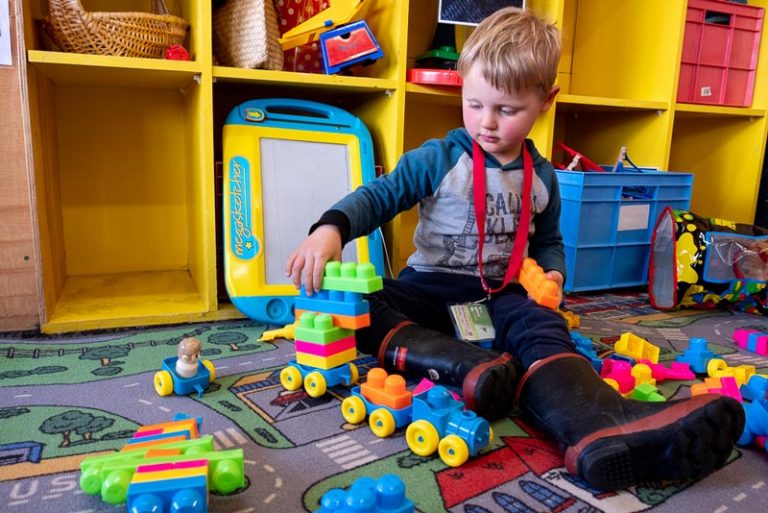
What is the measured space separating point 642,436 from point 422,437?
218 mm

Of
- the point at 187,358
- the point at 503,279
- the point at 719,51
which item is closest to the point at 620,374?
the point at 503,279

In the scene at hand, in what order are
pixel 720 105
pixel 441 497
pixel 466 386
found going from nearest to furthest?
pixel 441 497 → pixel 466 386 → pixel 720 105

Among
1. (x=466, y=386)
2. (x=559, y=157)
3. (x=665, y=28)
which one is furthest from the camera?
(x=559, y=157)

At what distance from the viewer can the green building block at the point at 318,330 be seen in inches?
30.2

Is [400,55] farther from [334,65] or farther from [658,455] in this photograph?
[658,455]

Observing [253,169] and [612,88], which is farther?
[612,88]

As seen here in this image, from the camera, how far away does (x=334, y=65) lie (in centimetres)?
121

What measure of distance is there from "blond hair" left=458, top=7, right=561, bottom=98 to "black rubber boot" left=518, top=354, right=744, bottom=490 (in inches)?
18.2

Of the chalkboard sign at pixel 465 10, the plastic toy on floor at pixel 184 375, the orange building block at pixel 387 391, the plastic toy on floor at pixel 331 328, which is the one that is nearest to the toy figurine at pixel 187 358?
the plastic toy on floor at pixel 184 375

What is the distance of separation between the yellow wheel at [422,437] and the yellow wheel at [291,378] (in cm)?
21

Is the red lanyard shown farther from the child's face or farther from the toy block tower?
the toy block tower

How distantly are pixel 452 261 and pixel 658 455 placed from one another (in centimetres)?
50

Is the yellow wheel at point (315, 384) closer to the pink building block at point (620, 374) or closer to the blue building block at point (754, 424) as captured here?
the pink building block at point (620, 374)

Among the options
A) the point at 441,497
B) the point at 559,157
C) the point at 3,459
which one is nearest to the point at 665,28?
the point at 559,157
